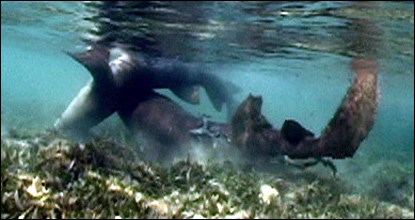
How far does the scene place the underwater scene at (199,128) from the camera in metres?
8.03

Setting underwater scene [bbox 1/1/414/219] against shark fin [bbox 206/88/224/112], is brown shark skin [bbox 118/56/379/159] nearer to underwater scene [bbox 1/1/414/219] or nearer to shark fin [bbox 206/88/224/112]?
underwater scene [bbox 1/1/414/219]

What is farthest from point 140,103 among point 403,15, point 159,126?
point 403,15

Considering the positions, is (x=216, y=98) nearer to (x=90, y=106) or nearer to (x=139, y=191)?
(x=90, y=106)

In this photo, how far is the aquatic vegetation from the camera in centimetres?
688

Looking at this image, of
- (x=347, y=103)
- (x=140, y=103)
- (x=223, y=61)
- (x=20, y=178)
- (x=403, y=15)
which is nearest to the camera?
(x=20, y=178)

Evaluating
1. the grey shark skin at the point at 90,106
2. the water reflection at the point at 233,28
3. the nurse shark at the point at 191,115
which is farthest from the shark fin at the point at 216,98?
the grey shark skin at the point at 90,106

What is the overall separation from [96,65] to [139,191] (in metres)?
9.01

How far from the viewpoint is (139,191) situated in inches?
330

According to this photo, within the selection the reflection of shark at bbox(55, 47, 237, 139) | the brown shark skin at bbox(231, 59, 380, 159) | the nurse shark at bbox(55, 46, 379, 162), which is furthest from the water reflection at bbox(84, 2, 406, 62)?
the brown shark skin at bbox(231, 59, 380, 159)

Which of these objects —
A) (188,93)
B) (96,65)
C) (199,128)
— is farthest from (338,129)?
(188,93)

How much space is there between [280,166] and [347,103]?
2946mm

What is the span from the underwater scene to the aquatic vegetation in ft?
0.09

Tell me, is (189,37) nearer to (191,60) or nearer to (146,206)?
(191,60)

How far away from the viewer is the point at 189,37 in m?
20.0
